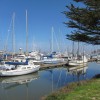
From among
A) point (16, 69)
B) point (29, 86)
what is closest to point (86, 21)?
point (29, 86)

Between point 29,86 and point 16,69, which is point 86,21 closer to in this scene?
point 29,86

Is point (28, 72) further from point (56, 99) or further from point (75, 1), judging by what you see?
point (56, 99)

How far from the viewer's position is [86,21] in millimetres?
21938

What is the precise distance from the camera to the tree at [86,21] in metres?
21.4

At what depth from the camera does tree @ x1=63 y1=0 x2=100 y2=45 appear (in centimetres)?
2137

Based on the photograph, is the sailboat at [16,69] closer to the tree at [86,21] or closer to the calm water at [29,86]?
the calm water at [29,86]

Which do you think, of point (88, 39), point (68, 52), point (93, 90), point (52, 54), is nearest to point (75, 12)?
point (88, 39)

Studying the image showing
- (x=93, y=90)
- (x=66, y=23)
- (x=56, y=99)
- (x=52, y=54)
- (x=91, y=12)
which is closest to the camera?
(x=56, y=99)

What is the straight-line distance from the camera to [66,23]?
80.7 ft

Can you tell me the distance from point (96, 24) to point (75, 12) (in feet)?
7.50

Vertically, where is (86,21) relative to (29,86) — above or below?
above

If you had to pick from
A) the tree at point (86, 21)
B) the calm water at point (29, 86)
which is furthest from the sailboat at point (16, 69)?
the tree at point (86, 21)

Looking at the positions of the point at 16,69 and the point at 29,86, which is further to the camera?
the point at 16,69

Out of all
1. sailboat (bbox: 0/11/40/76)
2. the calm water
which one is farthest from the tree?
sailboat (bbox: 0/11/40/76)
